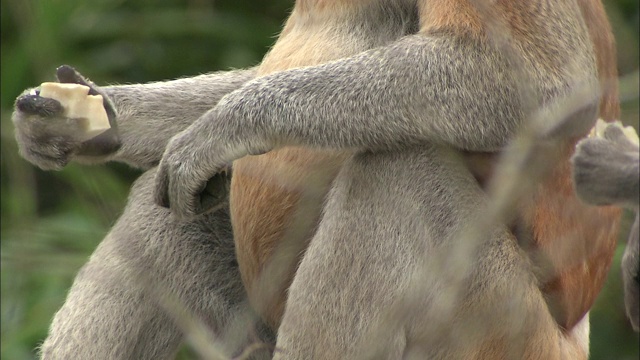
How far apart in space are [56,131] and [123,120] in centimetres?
33

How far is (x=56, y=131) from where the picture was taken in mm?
3000

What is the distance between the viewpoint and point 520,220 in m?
2.85

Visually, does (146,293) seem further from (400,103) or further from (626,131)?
(626,131)

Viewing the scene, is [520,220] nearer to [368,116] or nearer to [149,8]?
[368,116]

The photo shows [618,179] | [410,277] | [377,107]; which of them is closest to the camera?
[618,179]

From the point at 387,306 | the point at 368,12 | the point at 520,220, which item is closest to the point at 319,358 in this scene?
the point at 387,306

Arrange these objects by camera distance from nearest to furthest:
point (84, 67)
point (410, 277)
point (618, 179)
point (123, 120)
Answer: point (618, 179)
point (410, 277)
point (123, 120)
point (84, 67)

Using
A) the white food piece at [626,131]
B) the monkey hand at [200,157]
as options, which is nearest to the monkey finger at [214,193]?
the monkey hand at [200,157]

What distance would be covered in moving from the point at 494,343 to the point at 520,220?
0.99 feet

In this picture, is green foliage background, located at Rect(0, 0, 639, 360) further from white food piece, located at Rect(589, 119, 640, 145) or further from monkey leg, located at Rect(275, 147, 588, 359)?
white food piece, located at Rect(589, 119, 640, 145)

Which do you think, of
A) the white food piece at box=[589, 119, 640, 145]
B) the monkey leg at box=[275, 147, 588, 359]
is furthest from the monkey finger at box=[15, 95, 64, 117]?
the white food piece at box=[589, 119, 640, 145]

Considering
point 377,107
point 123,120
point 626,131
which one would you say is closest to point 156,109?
point 123,120

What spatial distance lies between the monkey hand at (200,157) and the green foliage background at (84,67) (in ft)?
5.44

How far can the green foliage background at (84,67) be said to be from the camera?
15.3 feet
